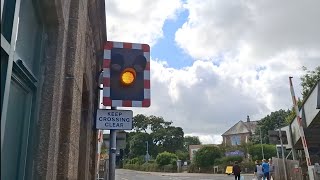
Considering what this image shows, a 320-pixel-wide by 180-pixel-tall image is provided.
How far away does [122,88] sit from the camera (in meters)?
4.93

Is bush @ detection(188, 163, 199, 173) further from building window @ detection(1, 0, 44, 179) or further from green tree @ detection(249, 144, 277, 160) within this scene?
building window @ detection(1, 0, 44, 179)

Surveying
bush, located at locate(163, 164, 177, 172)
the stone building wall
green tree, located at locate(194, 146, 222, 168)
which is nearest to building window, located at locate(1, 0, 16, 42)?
the stone building wall

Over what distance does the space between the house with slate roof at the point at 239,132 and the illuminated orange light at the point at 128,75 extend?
94.6 metres

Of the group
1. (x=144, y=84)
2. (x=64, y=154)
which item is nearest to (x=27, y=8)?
(x=64, y=154)

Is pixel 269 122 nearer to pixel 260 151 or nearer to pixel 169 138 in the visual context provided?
pixel 260 151

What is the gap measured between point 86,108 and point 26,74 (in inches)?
147

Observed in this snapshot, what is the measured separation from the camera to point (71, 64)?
3.93 m

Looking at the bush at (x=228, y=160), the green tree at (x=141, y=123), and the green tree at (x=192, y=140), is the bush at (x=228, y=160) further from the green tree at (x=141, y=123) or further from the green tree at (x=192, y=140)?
the green tree at (x=192, y=140)

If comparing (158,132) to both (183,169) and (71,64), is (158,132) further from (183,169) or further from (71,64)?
(71,64)

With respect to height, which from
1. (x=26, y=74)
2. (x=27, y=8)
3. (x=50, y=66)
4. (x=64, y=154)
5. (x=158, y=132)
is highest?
(x=158, y=132)

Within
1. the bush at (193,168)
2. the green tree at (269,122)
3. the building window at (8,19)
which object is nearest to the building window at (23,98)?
the building window at (8,19)

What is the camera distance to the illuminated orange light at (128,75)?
15.9 feet

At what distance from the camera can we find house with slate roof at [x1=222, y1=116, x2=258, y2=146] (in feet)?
320

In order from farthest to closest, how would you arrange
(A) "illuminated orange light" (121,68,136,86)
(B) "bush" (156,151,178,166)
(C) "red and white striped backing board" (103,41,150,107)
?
(B) "bush" (156,151,178,166), (C) "red and white striped backing board" (103,41,150,107), (A) "illuminated orange light" (121,68,136,86)
